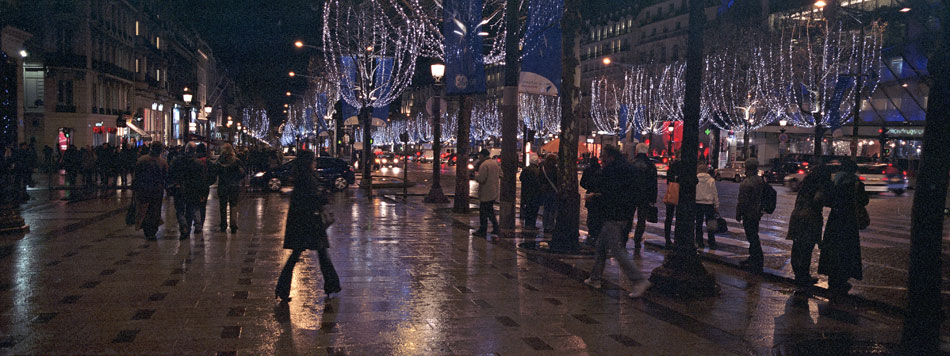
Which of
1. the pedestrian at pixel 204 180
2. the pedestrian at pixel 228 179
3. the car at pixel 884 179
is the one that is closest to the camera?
the pedestrian at pixel 204 180

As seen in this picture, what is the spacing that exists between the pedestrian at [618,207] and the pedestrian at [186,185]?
7459 millimetres

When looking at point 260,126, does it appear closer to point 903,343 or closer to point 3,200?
point 3,200

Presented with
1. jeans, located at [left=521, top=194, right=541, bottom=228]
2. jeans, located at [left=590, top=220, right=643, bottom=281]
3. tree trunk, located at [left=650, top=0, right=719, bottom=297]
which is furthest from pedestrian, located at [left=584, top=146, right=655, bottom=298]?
jeans, located at [left=521, top=194, right=541, bottom=228]

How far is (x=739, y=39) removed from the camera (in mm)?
45844

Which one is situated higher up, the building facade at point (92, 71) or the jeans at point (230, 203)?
the building facade at point (92, 71)

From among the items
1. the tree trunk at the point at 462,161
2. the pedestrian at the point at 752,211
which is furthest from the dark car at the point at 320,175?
the pedestrian at the point at 752,211

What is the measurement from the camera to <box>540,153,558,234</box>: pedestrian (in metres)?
14.9

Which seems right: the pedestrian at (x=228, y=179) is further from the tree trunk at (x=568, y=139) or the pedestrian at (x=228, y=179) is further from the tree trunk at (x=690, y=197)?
the tree trunk at (x=690, y=197)

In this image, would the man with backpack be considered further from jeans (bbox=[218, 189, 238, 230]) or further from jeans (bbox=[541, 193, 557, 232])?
jeans (bbox=[218, 189, 238, 230])

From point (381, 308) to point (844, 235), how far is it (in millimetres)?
5409

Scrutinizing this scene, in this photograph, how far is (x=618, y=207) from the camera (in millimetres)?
8156

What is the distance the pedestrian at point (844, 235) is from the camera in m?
8.29

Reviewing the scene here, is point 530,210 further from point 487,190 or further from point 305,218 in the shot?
point 305,218

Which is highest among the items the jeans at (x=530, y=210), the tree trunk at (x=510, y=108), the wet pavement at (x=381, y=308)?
the tree trunk at (x=510, y=108)
